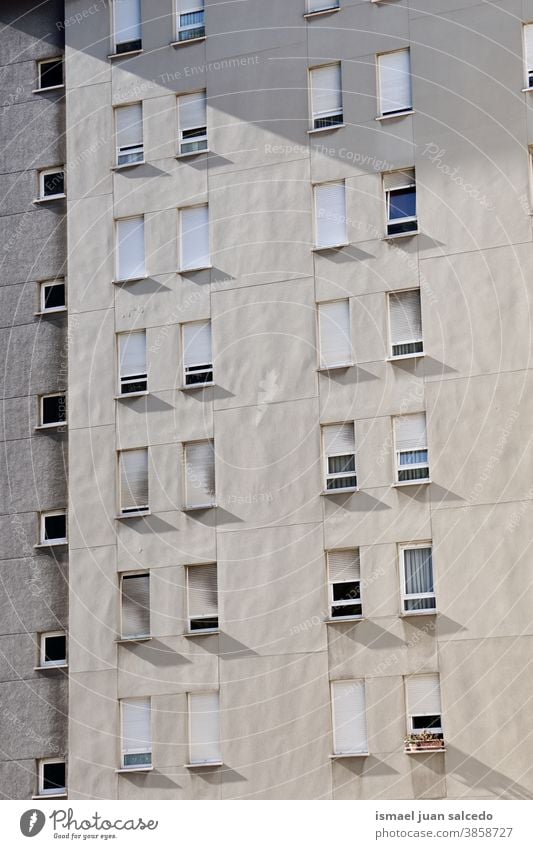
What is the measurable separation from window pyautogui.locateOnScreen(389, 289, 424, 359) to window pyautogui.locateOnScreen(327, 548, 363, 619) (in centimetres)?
611

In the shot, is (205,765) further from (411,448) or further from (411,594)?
(411,448)

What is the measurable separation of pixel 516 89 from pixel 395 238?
5541 mm

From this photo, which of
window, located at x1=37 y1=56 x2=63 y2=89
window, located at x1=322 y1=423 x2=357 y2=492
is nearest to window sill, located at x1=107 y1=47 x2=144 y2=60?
window, located at x1=37 y1=56 x2=63 y2=89

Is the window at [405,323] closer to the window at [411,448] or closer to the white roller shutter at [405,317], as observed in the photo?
the white roller shutter at [405,317]

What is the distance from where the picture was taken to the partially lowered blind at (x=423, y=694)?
138 ft

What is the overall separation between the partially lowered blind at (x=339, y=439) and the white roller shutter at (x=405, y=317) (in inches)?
116

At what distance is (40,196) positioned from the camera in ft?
165

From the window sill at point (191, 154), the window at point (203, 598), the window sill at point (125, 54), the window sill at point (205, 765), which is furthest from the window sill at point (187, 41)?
the window sill at point (205, 765)

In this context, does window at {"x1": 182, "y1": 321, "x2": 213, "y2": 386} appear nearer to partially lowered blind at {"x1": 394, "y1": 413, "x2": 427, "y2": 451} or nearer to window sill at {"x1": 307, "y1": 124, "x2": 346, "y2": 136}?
partially lowered blind at {"x1": 394, "y1": 413, "x2": 427, "y2": 451}

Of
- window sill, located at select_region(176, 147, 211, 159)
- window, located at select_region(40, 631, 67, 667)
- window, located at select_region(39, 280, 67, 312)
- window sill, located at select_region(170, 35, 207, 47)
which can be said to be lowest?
window, located at select_region(40, 631, 67, 667)

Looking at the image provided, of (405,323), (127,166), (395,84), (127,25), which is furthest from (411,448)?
(127,25)

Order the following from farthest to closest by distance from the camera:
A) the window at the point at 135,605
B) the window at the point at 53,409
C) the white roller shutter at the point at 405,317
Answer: the window at the point at 53,409 → the window at the point at 135,605 → the white roller shutter at the point at 405,317

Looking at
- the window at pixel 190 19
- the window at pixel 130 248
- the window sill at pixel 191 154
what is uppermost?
the window at pixel 190 19

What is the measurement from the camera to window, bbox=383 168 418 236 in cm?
4541
